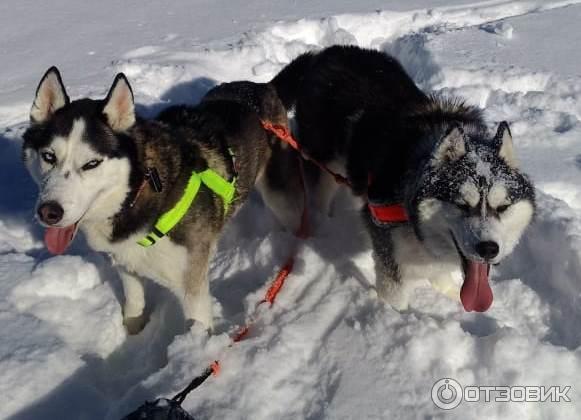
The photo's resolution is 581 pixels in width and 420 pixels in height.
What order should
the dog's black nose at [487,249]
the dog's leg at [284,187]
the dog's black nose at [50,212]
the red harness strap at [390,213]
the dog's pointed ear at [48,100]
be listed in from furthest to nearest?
the dog's leg at [284,187]
the red harness strap at [390,213]
the dog's pointed ear at [48,100]
the dog's black nose at [487,249]
the dog's black nose at [50,212]

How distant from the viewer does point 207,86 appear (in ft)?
20.1

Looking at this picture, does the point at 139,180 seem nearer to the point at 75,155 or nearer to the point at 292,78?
the point at 75,155

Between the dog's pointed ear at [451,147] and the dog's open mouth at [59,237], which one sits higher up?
the dog's pointed ear at [451,147]

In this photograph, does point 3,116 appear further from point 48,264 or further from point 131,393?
point 131,393

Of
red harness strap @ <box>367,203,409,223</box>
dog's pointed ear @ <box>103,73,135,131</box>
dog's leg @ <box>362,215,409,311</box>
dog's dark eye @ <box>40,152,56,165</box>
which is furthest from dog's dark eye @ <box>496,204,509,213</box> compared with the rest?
dog's dark eye @ <box>40,152,56,165</box>

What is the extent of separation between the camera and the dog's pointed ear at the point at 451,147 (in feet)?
8.92


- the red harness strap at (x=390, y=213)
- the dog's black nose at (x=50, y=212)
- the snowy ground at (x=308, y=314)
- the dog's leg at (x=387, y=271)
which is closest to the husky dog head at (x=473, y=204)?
the red harness strap at (x=390, y=213)

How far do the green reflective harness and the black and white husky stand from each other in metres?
0.87

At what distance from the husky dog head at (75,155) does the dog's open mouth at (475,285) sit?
1733mm

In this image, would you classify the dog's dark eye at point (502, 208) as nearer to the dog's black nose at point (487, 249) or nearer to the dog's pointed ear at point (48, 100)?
the dog's black nose at point (487, 249)

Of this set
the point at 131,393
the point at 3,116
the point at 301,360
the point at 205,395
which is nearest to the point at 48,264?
the point at 131,393

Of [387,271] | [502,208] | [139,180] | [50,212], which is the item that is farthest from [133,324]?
[502,208]

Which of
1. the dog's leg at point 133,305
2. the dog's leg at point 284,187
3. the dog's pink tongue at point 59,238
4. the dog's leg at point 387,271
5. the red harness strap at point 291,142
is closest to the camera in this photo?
the dog's pink tongue at point 59,238

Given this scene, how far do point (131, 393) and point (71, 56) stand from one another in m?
5.28
